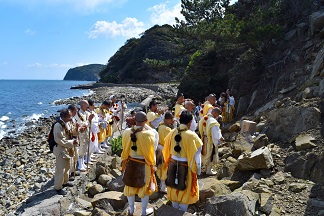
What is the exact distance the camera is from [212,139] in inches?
299

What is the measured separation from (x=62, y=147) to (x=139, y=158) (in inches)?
83.8

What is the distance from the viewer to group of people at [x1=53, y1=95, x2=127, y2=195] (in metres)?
6.39

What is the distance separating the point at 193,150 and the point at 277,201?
7.24ft

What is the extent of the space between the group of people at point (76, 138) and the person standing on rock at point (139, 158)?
70.6 inches

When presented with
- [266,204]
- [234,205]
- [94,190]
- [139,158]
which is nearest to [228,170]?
[266,204]

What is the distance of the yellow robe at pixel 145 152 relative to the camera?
5180 millimetres

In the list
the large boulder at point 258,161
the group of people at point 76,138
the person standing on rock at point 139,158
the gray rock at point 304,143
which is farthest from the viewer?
the gray rock at point 304,143

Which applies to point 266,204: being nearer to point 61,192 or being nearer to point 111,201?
point 111,201

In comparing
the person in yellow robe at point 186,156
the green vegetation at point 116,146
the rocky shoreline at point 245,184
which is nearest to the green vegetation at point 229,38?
the rocky shoreline at point 245,184

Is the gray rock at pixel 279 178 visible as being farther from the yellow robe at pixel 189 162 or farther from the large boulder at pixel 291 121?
the yellow robe at pixel 189 162

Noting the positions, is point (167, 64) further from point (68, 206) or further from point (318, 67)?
point (68, 206)

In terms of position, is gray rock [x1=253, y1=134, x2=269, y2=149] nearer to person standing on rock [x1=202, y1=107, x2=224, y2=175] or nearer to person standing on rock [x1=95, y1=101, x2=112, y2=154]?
person standing on rock [x1=202, y1=107, x2=224, y2=175]

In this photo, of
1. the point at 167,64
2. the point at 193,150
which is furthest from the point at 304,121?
the point at 167,64

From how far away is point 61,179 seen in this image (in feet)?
21.6
